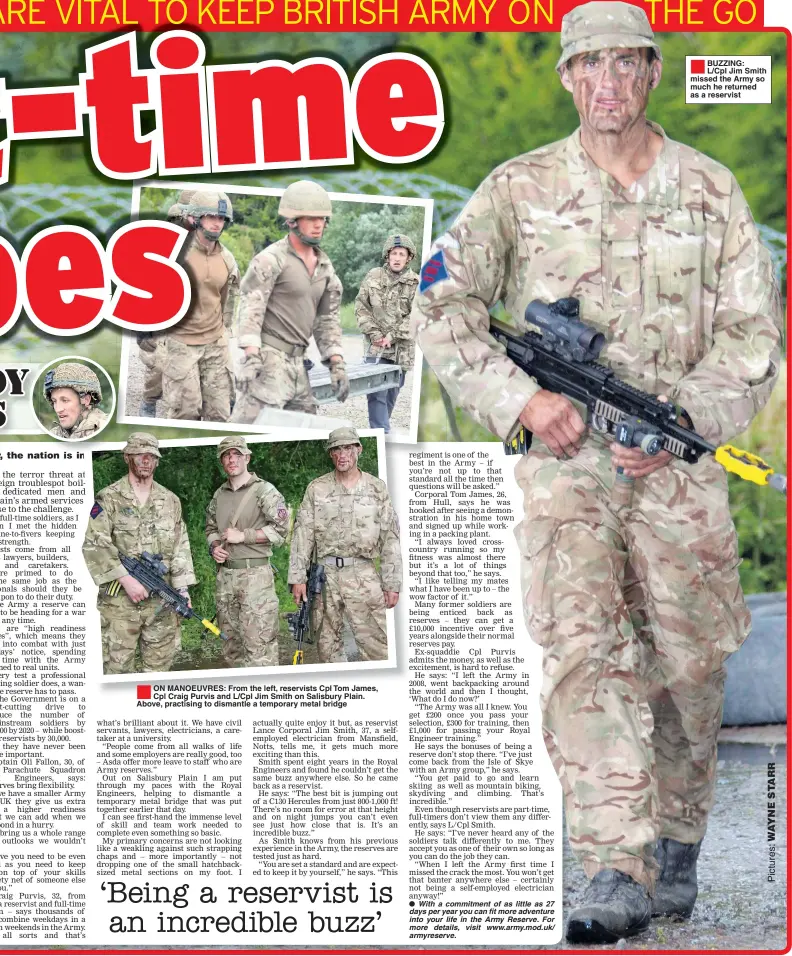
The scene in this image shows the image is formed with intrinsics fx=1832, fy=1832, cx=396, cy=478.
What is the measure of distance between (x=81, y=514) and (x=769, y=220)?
3.24 metres

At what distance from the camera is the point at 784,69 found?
7.98 metres

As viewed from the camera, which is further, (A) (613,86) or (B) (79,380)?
(B) (79,380)

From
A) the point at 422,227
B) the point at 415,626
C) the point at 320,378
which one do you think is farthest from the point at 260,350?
the point at 415,626

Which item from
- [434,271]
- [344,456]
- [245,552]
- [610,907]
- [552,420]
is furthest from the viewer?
[245,552]

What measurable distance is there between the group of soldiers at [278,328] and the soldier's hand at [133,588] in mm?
712

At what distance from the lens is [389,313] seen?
7.86m

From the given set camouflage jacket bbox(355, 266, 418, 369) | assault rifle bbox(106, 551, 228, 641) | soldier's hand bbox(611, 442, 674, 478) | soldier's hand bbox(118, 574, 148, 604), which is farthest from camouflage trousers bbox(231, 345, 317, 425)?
Result: soldier's hand bbox(611, 442, 674, 478)

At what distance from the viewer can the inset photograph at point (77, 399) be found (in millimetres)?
7918

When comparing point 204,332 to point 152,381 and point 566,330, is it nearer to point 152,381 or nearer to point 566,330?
point 152,381

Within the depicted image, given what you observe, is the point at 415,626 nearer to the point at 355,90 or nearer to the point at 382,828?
the point at 382,828

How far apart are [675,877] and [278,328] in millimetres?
2843

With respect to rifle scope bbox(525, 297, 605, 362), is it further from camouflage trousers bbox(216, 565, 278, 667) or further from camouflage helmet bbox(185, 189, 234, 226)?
camouflage trousers bbox(216, 565, 278, 667)

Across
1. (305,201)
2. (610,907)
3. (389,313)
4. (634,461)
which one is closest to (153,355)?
(305,201)

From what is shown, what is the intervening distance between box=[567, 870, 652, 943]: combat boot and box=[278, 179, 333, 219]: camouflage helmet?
303 cm
